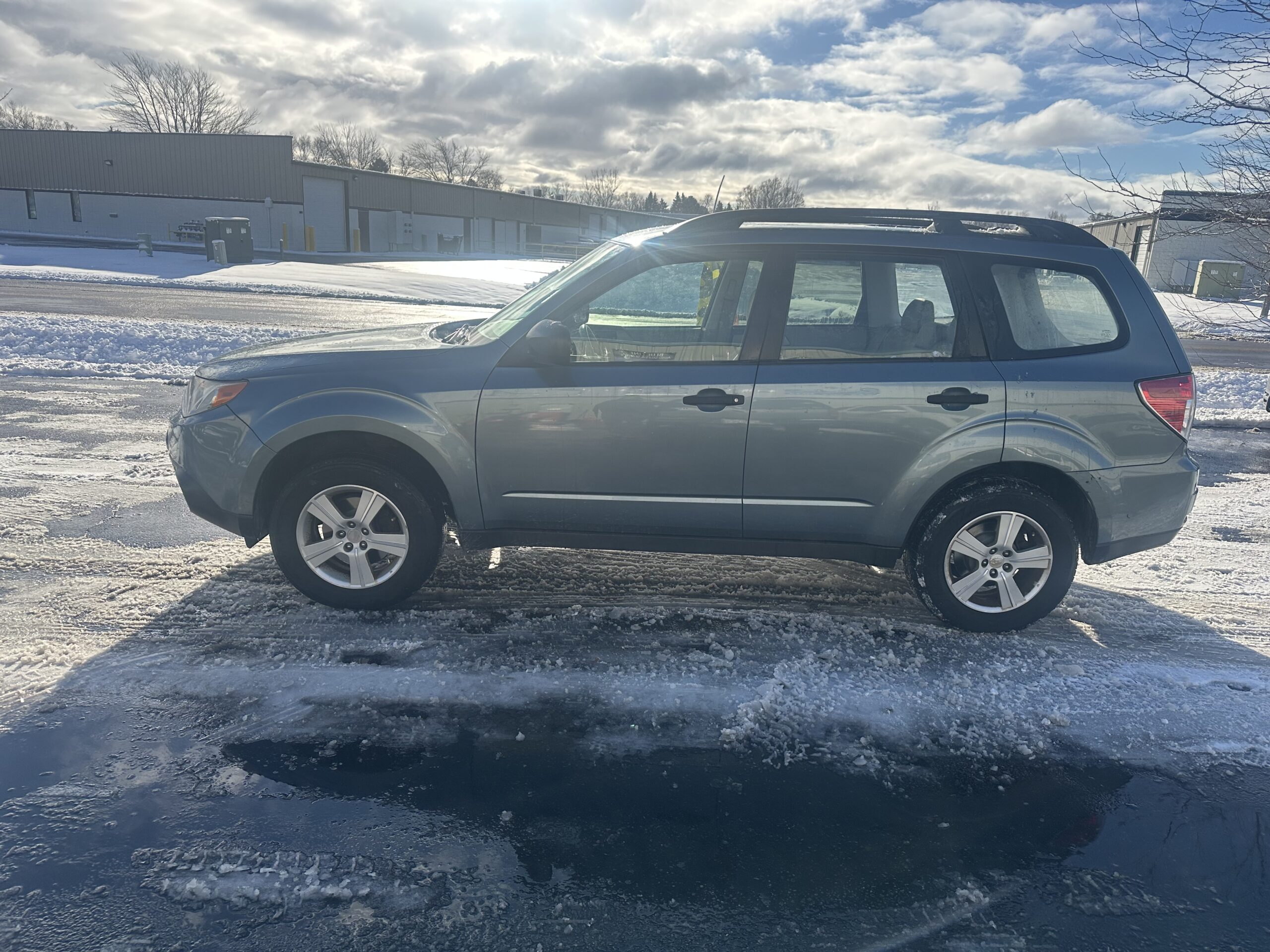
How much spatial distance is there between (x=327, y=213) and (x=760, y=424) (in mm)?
53728

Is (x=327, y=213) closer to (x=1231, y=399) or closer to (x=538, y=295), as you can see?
(x=1231, y=399)

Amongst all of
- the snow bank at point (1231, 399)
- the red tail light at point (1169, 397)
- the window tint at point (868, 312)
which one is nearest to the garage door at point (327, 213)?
the snow bank at point (1231, 399)

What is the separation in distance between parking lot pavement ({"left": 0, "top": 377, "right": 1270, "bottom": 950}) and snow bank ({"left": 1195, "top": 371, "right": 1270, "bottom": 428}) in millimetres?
6243

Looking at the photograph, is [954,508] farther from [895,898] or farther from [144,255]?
[144,255]

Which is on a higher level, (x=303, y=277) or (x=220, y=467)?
(x=303, y=277)

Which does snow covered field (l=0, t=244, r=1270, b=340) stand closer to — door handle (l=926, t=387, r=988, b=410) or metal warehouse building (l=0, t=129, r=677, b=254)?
metal warehouse building (l=0, t=129, r=677, b=254)

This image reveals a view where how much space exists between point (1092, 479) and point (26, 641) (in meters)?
5.18

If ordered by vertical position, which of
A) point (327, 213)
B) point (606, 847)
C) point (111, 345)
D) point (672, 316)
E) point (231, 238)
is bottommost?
point (606, 847)

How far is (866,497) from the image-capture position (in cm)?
419

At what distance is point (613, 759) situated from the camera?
323 cm

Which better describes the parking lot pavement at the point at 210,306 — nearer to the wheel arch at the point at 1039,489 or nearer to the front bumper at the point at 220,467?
the front bumper at the point at 220,467

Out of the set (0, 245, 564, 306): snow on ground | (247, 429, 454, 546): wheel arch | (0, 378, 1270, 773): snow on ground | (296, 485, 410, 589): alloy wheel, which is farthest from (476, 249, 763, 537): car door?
(0, 245, 564, 306): snow on ground

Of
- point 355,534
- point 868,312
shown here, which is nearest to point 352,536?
point 355,534

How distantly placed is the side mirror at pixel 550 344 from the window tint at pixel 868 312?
1072 millimetres
